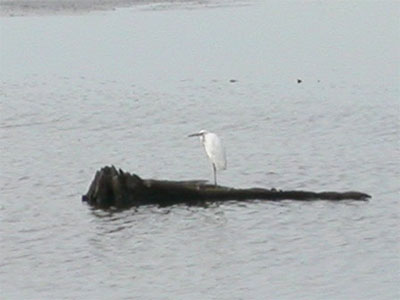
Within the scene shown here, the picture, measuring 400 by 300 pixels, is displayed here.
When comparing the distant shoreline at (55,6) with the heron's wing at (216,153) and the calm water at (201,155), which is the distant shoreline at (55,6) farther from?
the heron's wing at (216,153)

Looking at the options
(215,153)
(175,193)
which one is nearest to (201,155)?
(215,153)

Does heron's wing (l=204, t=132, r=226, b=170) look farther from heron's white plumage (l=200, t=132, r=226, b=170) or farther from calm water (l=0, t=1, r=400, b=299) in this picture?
calm water (l=0, t=1, r=400, b=299)

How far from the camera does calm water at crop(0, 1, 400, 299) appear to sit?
13414 millimetres

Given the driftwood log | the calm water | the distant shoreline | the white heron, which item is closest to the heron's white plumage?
the white heron

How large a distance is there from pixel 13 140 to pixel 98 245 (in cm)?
760

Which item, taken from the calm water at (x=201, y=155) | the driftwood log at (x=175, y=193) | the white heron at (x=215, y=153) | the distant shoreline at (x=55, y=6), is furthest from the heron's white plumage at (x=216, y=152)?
the distant shoreline at (x=55, y=6)

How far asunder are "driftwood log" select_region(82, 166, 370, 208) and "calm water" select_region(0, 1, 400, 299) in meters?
0.13

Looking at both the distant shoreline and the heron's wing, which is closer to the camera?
the heron's wing

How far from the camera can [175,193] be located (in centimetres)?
1608

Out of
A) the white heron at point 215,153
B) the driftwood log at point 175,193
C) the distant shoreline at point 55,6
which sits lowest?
the driftwood log at point 175,193

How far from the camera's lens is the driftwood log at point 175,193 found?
52.5ft

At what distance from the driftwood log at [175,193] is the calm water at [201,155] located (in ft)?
0.42

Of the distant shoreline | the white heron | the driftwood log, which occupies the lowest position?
the driftwood log

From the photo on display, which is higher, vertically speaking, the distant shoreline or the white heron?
the distant shoreline
